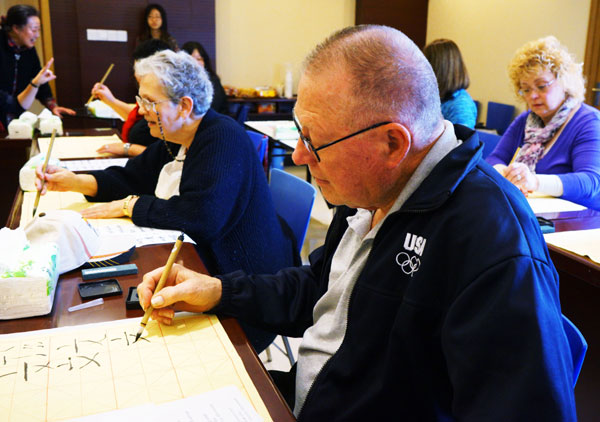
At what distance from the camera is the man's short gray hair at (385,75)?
0.89 metres

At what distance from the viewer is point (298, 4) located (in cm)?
657

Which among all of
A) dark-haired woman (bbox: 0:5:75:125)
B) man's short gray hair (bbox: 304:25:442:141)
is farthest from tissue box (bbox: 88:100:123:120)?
man's short gray hair (bbox: 304:25:442:141)

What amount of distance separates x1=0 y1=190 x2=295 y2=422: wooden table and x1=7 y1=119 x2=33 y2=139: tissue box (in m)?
2.21

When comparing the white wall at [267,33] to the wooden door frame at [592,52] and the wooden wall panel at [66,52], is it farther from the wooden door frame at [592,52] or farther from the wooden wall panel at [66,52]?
the wooden door frame at [592,52]

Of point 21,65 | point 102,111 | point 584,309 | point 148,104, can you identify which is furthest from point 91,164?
point 21,65

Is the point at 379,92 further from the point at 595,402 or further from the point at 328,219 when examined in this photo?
the point at 328,219

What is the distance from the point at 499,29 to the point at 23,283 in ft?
18.5

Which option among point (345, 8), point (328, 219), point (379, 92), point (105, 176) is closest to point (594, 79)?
point (328, 219)

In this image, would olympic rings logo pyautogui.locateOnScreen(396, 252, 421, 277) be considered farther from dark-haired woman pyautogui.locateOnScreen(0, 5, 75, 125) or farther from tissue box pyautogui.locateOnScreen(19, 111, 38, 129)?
dark-haired woman pyautogui.locateOnScreen(0, 5, 75, 125)

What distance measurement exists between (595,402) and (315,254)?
3.27 ft

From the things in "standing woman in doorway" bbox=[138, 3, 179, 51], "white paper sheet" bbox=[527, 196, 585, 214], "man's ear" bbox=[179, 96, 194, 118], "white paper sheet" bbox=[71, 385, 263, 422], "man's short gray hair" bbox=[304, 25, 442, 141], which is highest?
"standing woman in doorway" bbox=[138, 3, 179, 51]

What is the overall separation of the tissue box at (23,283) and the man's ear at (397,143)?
0.72 metres

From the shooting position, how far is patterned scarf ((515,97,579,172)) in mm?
2527

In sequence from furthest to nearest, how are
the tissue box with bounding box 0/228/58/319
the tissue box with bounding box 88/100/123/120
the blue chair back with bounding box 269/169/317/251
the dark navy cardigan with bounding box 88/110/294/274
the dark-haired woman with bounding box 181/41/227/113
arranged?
the dark-haired woman with bounding box 181/41/227/113
the tissue box with bounding box 88/100/123/120
the blue chair back with bounding box 269/169/317/251
the dark navy cardigan with bounding box 88/110/294/274
the tissue box with bounding box 0/228/58/319
